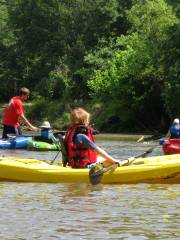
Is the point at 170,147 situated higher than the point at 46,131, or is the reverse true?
the point at 46,131

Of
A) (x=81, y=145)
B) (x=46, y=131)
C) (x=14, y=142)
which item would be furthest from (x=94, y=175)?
(x=46, y=131)

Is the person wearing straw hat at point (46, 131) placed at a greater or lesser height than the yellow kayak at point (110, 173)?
greater

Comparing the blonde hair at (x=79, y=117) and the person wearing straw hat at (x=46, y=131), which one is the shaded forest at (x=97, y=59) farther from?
the blonde hair at (x=79, y=117)

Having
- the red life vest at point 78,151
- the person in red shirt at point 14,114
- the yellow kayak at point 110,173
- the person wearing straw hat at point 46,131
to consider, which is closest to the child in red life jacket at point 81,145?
the red life vest at point 78,151

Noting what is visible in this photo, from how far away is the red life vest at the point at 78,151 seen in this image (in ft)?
37.4

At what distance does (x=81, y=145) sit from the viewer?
11453 millimetres

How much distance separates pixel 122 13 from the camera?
6041cm

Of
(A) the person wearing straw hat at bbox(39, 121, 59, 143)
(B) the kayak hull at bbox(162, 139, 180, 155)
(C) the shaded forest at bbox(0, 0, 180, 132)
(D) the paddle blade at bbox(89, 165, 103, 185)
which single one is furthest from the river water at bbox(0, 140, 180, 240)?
(C) the shaded forest at bbox(0, 0, 180, 132)

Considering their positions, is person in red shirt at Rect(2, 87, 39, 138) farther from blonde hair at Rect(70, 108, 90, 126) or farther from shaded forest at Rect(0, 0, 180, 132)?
shaded forest at Rect(0, 0, 180, 132)

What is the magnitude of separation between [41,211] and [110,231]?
1.50 m

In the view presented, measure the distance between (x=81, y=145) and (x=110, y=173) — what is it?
64 cm

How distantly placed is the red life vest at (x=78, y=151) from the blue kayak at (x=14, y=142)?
9029 mm

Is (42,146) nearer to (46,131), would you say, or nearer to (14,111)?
(46,131)

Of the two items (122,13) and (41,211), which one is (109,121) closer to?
(122,13)
